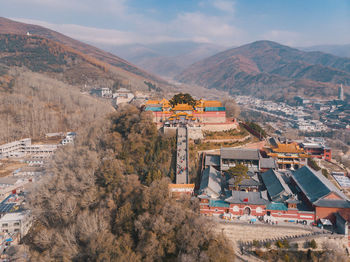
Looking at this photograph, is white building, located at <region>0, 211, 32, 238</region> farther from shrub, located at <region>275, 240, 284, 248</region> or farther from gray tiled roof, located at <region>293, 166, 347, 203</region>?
gray tiled roof, located at <region>293, 166, 347, 203</region>

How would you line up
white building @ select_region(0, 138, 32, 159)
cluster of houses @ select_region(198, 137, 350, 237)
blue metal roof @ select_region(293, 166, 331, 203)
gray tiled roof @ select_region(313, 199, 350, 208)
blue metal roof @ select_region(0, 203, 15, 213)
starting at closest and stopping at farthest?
gray tiled roof @ select_region(313, 199, 350, 208) < cluster of houses @ select_region(198, 137, 350, 237) < blue metal roof @ select_region(293, 166, 331, 203) < blue metal roof @ select_region(0, 203, 15, 213) < white building @ select_region(0, 138, 32, 159)

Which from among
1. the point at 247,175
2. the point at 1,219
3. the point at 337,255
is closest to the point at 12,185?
the point at 1,219

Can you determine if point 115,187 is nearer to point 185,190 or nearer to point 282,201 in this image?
point 185,190

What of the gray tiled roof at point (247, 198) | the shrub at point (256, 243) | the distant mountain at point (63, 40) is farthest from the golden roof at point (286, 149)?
the distant mountain at point (63, 40)

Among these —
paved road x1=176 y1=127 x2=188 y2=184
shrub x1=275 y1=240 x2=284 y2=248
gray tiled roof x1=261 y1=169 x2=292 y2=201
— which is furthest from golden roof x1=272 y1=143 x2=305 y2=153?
shrub x1=275 y1=240 x2=284 y2=248

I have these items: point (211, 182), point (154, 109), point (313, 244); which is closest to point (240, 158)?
point (211, 182)
